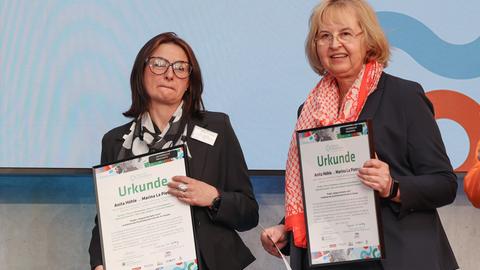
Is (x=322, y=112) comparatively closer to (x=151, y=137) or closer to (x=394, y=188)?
(x=394, y=188)

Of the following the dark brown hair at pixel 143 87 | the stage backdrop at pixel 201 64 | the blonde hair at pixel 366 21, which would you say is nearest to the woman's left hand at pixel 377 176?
the blonde hair at pixel 366 21

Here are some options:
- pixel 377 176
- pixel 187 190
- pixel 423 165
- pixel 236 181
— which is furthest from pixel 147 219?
pixel 423 165

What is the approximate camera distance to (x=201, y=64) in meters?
3.32

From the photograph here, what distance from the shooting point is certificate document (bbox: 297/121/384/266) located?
213 centimetres

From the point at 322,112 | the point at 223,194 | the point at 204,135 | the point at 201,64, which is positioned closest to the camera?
the point at 322,112

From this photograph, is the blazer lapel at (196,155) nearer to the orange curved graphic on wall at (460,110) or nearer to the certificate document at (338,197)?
the certificate document at (338,197)

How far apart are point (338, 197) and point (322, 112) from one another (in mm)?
300

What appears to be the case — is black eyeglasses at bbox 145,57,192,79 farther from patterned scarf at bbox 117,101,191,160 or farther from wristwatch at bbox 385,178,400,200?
wristwatch at bbox 385,178,400,200

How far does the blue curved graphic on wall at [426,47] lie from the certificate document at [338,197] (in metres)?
1.33

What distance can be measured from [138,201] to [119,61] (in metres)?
1.13

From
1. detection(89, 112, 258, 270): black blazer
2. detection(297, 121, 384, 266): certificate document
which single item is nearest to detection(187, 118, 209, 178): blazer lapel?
detection(89, 112, 258, 270): black blazer

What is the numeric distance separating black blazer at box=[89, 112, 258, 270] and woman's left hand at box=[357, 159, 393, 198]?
579mm

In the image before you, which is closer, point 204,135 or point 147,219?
point 147,219

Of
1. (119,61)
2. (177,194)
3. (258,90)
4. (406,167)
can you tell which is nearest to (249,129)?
(258,90)
